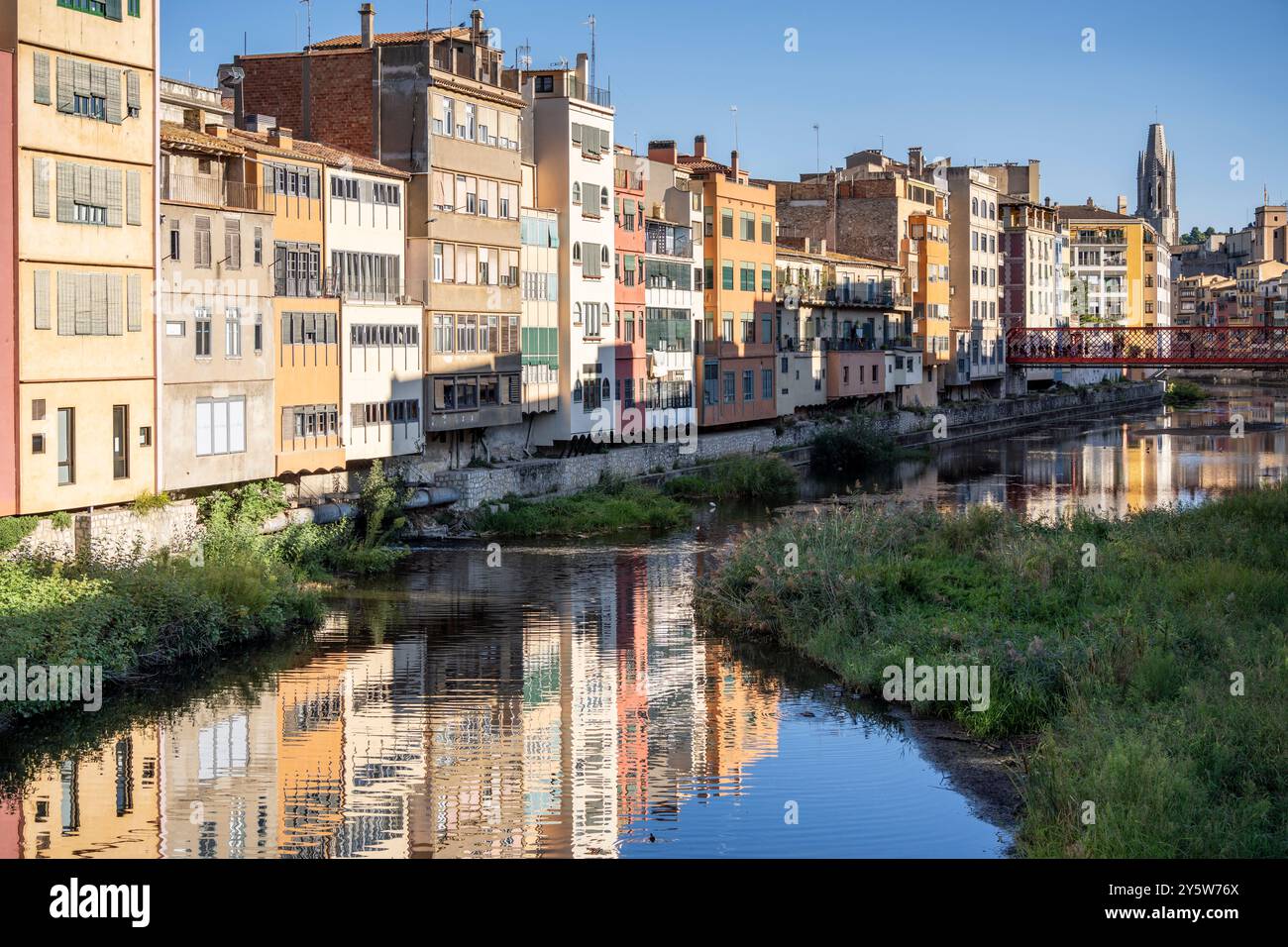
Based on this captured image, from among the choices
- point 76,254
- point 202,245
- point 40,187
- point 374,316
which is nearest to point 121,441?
point 76,254

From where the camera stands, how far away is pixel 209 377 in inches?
1422

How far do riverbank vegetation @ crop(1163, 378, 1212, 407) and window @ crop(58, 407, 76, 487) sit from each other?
8859cm

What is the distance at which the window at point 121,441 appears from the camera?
33594mm

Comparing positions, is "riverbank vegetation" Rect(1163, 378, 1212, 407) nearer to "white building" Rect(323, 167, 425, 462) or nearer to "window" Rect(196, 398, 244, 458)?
"white building" Rect(323, 167, 425, 462)

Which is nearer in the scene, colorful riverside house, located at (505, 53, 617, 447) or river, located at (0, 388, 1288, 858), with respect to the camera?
river, located at (0, 388, 1288, 858)

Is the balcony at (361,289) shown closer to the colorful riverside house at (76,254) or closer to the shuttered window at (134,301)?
the shuttered window at (134,301)

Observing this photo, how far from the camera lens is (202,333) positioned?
3597 centimetres

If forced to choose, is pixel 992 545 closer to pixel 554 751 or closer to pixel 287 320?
pixel 554 751

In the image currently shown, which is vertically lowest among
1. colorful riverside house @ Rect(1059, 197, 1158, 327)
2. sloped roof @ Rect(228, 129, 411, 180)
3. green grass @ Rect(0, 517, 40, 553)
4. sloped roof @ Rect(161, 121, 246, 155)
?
green grass @ Rect(0, 517, 40, 553)

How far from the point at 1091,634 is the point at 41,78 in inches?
827

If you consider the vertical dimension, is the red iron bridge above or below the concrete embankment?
above

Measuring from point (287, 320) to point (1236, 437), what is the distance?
50.8 m

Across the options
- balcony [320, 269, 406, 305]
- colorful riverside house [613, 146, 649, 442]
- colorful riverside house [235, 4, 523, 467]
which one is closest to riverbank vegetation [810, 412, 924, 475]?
colorful riverside house [613, 146, 649, 442]

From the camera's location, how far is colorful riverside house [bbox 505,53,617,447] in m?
51.8
